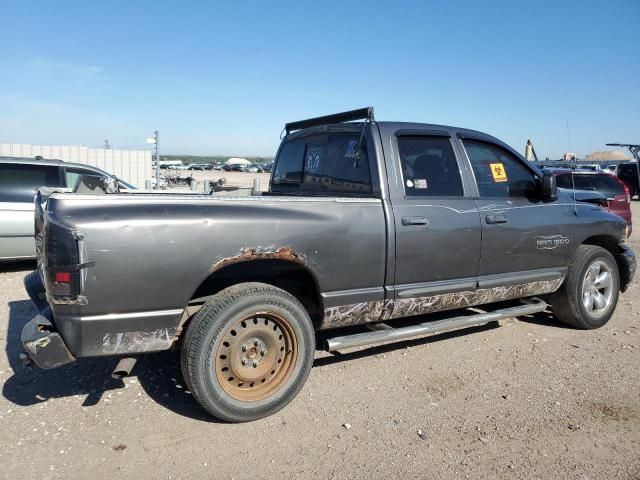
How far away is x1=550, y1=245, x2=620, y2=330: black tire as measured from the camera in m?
4.99

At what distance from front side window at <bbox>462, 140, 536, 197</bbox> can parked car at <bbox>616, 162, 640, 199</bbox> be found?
24147mm

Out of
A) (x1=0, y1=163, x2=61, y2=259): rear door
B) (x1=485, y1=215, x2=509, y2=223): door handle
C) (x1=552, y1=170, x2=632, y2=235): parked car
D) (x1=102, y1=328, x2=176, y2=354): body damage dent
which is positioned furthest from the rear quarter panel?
(x1=552, y1=170, x2=632, y2=235): parked car

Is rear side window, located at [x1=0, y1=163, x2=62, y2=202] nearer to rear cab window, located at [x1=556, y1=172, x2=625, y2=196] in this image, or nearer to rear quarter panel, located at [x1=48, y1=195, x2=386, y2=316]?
rear quarter panel, located at [x1=48, y1=195, x2=386, y2=316]

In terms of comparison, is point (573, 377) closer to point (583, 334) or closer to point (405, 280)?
point (583, 334)

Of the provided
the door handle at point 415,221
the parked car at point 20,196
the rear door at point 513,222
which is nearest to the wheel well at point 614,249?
the rear door at point 513,222

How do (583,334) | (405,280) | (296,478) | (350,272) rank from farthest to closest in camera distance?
(583,334) → (405,280) → (350,272) → (296,478)

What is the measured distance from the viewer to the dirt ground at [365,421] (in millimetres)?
Answer: 2816

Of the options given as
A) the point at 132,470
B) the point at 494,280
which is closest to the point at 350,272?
the point at 494,280

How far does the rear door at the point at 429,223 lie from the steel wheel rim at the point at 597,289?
65.5 inches

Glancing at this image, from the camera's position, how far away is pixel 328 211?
350 cm

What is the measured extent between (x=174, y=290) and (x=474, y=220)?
2.44 m

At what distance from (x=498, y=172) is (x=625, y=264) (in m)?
2.00

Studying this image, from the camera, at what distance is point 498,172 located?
4.63 metres

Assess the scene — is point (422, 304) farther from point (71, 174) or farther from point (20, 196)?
point (71, 174)
